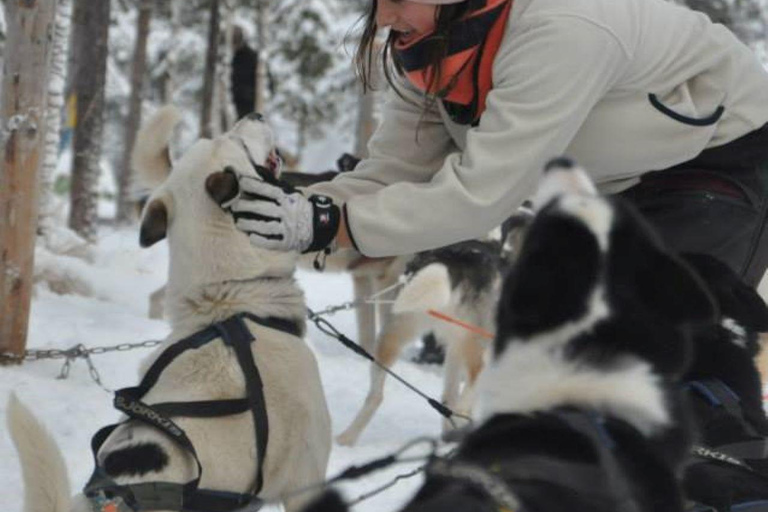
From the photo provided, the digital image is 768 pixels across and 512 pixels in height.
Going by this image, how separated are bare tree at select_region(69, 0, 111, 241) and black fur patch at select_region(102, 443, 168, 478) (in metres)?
7.77

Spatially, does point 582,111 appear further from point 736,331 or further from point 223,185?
→ point 223,185

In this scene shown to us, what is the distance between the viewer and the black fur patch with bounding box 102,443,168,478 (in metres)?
2.33

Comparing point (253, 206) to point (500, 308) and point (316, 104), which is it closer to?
point (500, 308)

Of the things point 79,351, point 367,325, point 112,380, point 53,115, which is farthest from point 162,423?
point 53,115

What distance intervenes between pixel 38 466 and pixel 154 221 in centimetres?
81

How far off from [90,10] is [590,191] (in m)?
9.14

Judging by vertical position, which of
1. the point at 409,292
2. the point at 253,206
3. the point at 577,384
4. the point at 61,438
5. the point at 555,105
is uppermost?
the point at 555,105

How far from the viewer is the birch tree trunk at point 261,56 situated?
13.5 m

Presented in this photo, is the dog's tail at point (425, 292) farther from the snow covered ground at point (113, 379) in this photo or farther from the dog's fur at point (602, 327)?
the dog's fur at point (602, 327)

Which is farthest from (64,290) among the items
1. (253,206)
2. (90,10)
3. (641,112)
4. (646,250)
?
(646,250)

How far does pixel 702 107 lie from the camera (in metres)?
2.32

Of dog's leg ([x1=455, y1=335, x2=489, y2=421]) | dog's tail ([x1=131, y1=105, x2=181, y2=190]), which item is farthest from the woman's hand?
dog's leg ([x1=455, y1=335, x2=489, y2=421])

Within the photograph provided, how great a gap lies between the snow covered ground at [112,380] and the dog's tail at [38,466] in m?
1.08

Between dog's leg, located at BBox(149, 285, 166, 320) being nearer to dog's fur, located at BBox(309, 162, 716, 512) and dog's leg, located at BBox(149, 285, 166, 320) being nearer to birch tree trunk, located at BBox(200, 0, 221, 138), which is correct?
dog's fur, located at BBox(309, 162, 716, 512)
